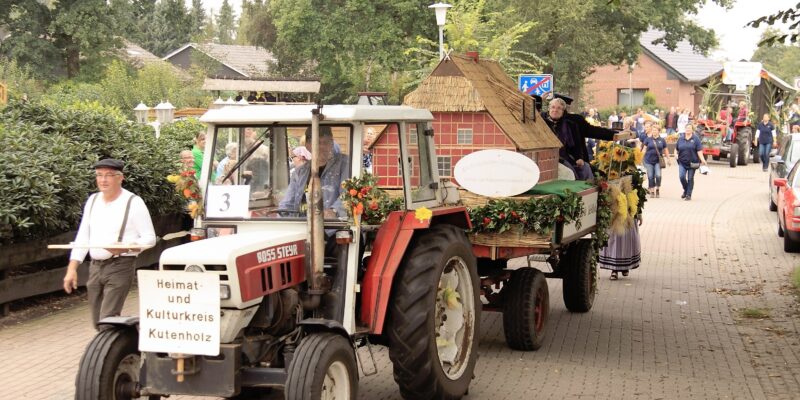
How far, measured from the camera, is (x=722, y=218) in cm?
2344

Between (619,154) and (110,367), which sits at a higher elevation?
(619,154)

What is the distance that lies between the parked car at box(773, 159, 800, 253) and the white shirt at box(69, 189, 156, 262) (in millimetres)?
12240

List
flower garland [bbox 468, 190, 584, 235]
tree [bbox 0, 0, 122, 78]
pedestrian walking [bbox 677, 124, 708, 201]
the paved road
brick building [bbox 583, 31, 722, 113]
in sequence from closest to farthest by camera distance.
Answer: the paved road → flower garland [bbox 468, 190, 584, 235] → pedestrian walking [bbox 677, 124, 708, 201] → tree [bbox 0, 0, 122, 78] → brick building [bbox 583, 31, 722, 113]

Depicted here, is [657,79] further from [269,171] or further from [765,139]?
[269,171]

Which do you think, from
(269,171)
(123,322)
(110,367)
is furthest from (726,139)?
(110,367)

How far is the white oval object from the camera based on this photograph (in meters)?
9.41

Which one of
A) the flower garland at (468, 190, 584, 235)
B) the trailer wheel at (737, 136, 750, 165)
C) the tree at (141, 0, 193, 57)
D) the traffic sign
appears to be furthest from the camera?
the tree at (141, 0, 193, 57)

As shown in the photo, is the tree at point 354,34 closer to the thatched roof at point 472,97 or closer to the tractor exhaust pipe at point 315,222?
the thatched roof at point 472,97

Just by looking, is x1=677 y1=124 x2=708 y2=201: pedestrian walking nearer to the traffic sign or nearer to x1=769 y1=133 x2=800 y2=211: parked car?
x1=769 y1=133 x2=800 y2=211: parked car

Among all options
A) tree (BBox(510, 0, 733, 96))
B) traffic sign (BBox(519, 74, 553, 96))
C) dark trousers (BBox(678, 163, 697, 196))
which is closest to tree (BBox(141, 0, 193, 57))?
tree (BBox(510, 0, 733, 96))

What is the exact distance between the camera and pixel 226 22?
130m

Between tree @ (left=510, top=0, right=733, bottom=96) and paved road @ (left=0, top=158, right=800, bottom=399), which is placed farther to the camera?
tree @ (left=510, top=0, right=733, bottom=96)

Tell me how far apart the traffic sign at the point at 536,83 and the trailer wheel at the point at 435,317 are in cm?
1576

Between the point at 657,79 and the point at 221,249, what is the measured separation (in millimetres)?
73854
